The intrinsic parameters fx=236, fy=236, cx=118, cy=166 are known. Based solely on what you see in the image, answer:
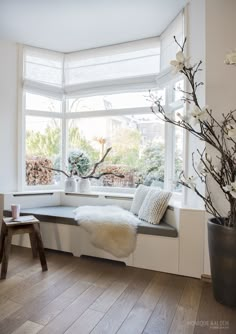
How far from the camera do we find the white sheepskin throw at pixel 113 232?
2490mm

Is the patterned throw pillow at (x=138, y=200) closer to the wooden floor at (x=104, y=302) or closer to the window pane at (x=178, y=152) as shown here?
the window pane at (x=178, y=152)

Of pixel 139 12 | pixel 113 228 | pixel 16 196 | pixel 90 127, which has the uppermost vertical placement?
pixel 139 12

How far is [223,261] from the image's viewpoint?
5.99ft

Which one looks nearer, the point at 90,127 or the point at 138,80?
the point at 138,80

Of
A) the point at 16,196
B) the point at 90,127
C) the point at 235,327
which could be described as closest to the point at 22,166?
the point at 16,196

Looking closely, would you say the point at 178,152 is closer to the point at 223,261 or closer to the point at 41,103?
the point at 223,261

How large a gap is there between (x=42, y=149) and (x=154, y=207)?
203cm

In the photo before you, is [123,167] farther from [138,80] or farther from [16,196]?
[16,196]

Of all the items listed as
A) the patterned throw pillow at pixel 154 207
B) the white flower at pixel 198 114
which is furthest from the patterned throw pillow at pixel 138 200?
the white flower at pixel 198 114

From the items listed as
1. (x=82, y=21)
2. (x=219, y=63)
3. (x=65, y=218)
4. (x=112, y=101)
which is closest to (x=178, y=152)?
(x=219, y=63)

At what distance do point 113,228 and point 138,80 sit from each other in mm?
2014

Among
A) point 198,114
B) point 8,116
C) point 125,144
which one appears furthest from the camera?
point 125,144

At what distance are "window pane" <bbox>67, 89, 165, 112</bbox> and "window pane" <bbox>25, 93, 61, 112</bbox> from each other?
0.68ft

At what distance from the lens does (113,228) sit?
2.50m
